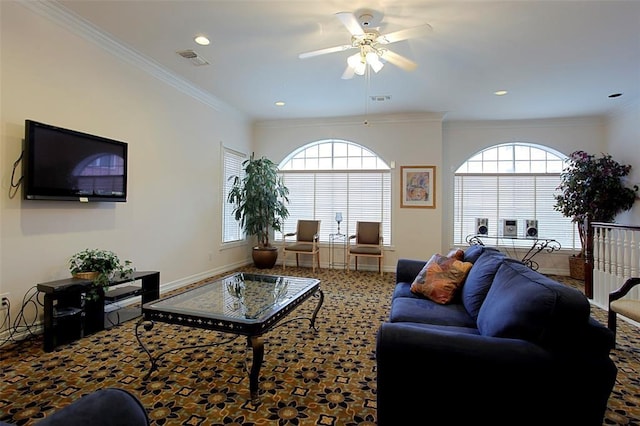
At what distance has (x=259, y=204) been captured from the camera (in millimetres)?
5832

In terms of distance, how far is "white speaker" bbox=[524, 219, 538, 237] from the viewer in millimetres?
5887

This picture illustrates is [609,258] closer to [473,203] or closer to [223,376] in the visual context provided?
[473,203]

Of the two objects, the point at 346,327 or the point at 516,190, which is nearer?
the point at 346,327

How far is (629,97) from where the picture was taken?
4902mm

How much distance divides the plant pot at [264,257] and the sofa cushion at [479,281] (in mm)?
3978

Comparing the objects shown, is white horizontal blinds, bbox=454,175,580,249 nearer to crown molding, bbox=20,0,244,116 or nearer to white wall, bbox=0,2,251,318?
white wall, bbox=0,2,251,318

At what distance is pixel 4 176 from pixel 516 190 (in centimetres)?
725

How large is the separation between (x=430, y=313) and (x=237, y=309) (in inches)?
54.5

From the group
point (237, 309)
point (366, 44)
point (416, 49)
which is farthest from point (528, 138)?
point (237, 309)

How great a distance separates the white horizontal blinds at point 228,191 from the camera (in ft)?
19.1

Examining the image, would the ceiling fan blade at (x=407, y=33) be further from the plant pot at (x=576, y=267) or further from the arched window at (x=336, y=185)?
the plant pot at (x=576, y=267)

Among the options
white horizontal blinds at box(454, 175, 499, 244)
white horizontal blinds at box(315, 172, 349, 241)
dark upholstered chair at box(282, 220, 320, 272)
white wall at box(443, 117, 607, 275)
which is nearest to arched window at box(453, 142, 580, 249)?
white horizontal blinds at box(454, 175, 499, 244)

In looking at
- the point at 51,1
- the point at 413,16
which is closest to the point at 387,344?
the point at 413,16

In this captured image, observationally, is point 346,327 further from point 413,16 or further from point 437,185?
point 437,185
